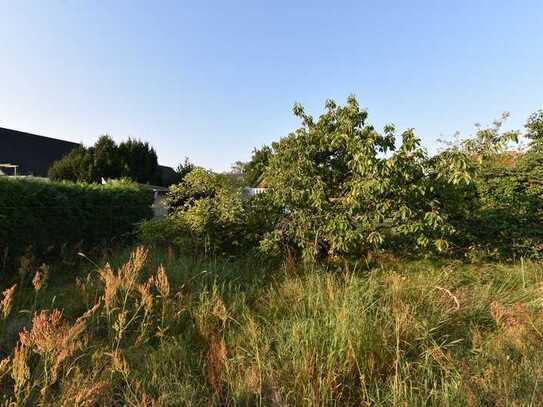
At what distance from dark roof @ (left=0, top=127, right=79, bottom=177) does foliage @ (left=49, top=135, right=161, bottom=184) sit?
7126mm

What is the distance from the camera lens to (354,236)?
17.0 feet

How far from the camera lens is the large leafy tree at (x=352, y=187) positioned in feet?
16.7

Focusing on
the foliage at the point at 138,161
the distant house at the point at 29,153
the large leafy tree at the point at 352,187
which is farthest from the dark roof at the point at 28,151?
the large leafy tree at the point at 352,187

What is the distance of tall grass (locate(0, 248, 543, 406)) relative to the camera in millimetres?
2182

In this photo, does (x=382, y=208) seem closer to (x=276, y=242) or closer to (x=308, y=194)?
(x=308, y=194)

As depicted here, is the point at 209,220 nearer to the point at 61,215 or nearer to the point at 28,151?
the point at 61,215

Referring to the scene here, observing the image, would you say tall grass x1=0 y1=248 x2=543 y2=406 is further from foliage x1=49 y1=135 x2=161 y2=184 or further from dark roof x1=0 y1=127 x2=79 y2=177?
dark roof x1=0 y1=127 x2=79 y2=177

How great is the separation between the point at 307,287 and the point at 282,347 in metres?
1.29

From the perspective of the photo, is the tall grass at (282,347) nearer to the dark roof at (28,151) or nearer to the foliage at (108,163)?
the foliage at (108,163)

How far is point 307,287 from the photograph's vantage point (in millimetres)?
3924

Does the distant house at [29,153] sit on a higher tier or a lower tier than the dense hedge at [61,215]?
higher

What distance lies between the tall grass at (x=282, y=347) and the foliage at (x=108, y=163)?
60.2 ft

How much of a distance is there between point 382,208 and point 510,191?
9.12ft

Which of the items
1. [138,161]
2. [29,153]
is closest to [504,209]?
[138,161]
